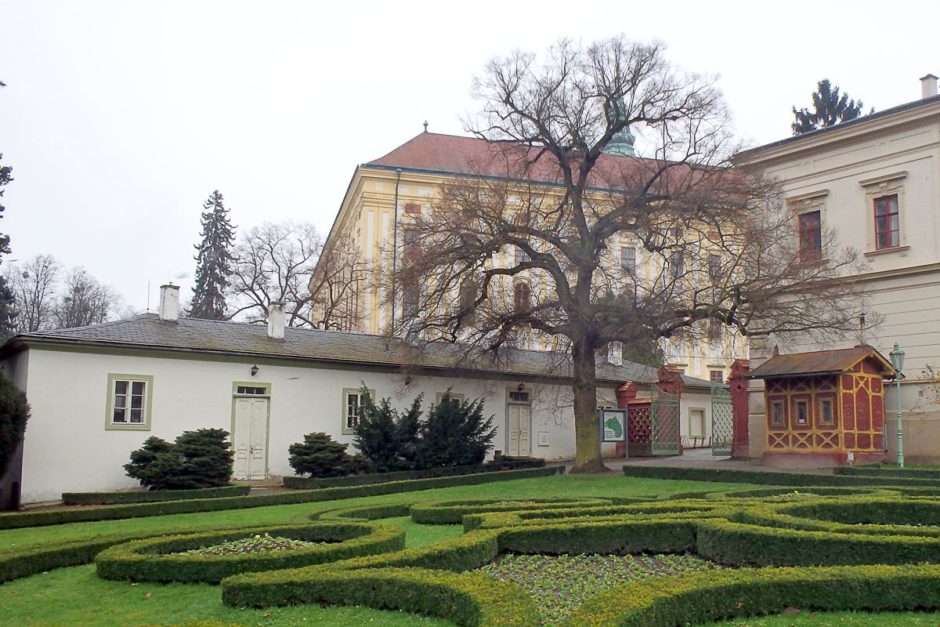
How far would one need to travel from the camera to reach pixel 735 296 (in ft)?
76.3

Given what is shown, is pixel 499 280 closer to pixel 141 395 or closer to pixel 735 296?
pixel 735 296

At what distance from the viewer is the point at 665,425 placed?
3316 centimetres

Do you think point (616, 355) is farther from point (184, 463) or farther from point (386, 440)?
point (184, 463)

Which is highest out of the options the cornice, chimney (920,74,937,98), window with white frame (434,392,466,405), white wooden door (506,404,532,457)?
chimney (920,74,937,98)

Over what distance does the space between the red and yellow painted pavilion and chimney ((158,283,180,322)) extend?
18.1m

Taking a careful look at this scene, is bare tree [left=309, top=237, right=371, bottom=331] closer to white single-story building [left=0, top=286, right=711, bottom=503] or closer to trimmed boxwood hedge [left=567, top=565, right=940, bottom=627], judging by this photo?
white single-story building [left=0, top=286, right=711, bottom=503]

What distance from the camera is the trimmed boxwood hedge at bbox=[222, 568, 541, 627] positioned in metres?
7.55

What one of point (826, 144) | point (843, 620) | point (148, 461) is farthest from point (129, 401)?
point (826, 144)

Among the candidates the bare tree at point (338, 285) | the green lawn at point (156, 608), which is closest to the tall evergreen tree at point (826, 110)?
the bare tree at point (338, 285)

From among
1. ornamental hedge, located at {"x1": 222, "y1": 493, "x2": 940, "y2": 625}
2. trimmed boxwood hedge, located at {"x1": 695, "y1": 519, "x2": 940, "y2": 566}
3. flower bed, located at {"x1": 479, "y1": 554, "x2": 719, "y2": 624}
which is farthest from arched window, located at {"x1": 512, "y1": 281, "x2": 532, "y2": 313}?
trimmed boxwood hedge, located at {"x1": 695, "y1": 519, "x2": 940, "y2": 566}

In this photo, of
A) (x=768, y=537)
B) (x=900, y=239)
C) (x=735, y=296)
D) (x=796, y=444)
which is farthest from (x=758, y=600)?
(x=900, y=239)

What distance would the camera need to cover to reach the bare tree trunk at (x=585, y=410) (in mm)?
25391

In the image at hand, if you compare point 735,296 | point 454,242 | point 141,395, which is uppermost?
point 454,242

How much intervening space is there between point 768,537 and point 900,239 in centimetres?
2176
